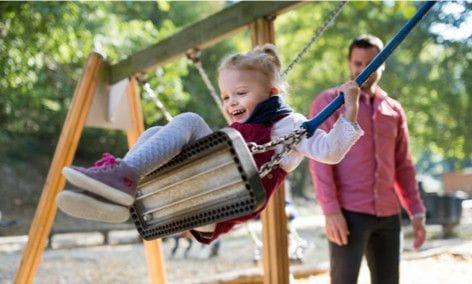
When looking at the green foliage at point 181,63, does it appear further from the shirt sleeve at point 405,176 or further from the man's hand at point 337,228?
the man's hand at point 337,228

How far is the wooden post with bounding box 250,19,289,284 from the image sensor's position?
2.48 metres

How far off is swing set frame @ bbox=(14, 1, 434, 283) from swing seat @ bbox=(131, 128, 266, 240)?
88 cm

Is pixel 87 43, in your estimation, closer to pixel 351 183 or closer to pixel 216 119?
pixel 351 183

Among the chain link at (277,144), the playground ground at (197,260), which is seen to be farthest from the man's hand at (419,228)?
the playground ground at (197,260)

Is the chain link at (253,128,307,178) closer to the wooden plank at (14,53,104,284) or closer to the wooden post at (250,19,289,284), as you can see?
the wooden post at (250,19,289,284)

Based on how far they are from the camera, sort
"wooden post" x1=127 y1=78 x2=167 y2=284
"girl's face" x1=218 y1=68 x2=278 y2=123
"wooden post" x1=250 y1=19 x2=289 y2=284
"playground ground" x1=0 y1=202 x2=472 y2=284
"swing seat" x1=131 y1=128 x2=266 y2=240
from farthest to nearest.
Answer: "playground ground" x1=0 y1=202 x2=472 y2=284, "wooden post" x1=127 y1=78 x2=167 y2=284, "wooden post" x1=250 y1=19 x2=289 y2=284, "girl's face" x1=218 y1=68 x2=278 y2=123, "swing seat" x1=131 y1=128 x2=266 y2=240

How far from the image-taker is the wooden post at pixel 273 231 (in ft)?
8.13

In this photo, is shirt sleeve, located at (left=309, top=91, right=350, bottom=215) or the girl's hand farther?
shirt sleeve, located at (left=309, top=91, right=350, bottom=215)

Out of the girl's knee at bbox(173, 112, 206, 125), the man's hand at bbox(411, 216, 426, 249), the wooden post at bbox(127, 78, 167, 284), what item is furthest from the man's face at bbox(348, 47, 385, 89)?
the wooden post at bbox(127, 78, 167, 284)

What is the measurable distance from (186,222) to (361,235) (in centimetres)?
102

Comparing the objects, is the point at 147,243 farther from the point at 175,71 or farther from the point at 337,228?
the point at 175,71

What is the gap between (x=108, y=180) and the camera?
4.66ft

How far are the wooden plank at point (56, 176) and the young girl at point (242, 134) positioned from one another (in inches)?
68.3

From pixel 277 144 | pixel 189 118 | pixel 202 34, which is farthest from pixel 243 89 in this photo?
pixel 202 34
